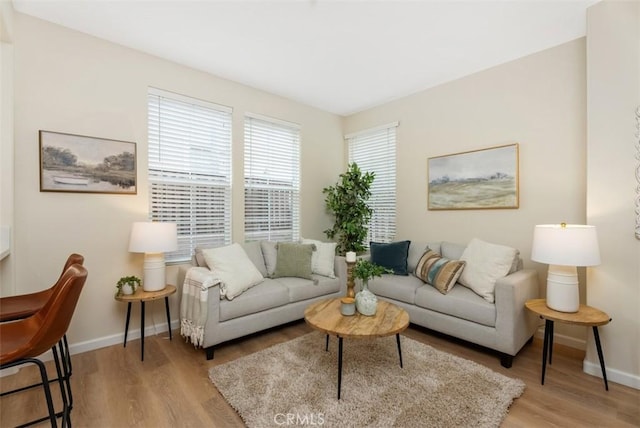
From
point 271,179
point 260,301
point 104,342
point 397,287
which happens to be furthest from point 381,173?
point 104,342

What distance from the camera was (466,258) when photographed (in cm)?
290

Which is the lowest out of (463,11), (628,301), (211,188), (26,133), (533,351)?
(533,351)

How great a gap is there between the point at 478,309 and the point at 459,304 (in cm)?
16

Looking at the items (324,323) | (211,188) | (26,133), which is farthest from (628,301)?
(26,133)

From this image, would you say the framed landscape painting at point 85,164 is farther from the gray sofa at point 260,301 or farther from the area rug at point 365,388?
the area rug at point 365,388

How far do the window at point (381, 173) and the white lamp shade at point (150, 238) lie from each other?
2812 mm

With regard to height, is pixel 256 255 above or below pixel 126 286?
above

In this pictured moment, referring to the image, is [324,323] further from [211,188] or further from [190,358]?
[211,188]

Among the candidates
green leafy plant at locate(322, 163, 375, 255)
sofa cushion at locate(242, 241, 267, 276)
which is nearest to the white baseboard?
sofa cushion at locate(242, 241, 267, 276)

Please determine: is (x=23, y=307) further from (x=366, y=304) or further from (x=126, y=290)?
(x=366, y=304)

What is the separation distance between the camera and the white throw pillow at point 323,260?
3.51 metres

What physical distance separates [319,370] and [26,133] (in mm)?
3054

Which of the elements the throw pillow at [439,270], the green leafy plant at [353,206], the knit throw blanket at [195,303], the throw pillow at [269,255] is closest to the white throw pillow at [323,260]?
the throw pillow at [269,255]

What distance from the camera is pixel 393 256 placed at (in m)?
3.42
